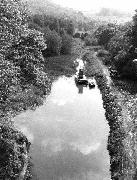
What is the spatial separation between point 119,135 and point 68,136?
952 cm

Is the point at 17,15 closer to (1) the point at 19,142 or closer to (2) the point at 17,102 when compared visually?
(1) the point at 19,142

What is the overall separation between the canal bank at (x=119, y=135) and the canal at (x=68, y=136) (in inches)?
63.0

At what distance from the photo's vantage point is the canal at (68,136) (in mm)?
45875

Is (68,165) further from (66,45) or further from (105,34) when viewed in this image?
(105,34)

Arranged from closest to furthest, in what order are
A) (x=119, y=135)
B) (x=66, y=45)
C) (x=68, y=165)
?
(x=68, y=165) → (x=119, y=135) → (x=66, y=45)

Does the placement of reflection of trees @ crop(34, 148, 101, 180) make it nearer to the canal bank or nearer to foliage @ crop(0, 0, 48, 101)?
the canal bank

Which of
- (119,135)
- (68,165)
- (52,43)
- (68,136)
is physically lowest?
(68,165)

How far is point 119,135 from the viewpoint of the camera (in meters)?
50.7

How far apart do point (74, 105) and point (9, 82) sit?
39.7 metres

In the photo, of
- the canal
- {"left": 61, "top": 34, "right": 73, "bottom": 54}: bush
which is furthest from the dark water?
{"left": 61, "top": 34, "right": 73, "bottom": 54}: bush

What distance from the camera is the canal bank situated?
4222cm

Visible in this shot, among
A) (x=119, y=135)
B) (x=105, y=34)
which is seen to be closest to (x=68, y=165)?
(x=119, y=135)

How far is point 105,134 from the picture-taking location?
187 feet

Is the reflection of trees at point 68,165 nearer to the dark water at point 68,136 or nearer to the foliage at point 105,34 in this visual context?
the dark water at point 68,136
